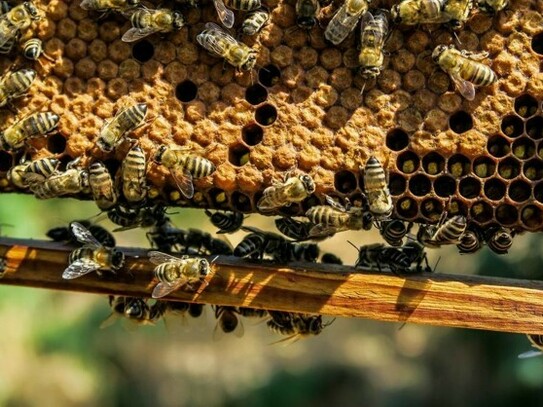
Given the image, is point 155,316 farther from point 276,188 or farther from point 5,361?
point 5,361


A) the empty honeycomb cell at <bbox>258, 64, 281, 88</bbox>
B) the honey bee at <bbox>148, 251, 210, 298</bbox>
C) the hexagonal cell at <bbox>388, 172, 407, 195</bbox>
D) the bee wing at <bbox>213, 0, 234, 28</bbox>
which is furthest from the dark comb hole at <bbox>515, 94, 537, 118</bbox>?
the honey bee at <bbox>148, 251, 210, 298</bbox>

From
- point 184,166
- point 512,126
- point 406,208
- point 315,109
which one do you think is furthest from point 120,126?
point 512,126

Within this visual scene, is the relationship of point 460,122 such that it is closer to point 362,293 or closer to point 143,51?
point 362,293

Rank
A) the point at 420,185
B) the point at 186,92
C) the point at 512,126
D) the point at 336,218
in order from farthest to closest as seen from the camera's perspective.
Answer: the point at 186,92 < the point at 420,185 < the point at 512,126 < the point at 336,218

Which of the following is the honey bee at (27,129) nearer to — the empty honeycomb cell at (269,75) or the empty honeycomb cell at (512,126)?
the empty honeycomb cell at (269,75)

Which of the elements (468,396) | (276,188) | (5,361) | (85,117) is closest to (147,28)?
(85,117)

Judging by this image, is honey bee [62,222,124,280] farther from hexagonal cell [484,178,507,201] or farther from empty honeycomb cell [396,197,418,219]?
hexagonal cell [484,178,507,201]
